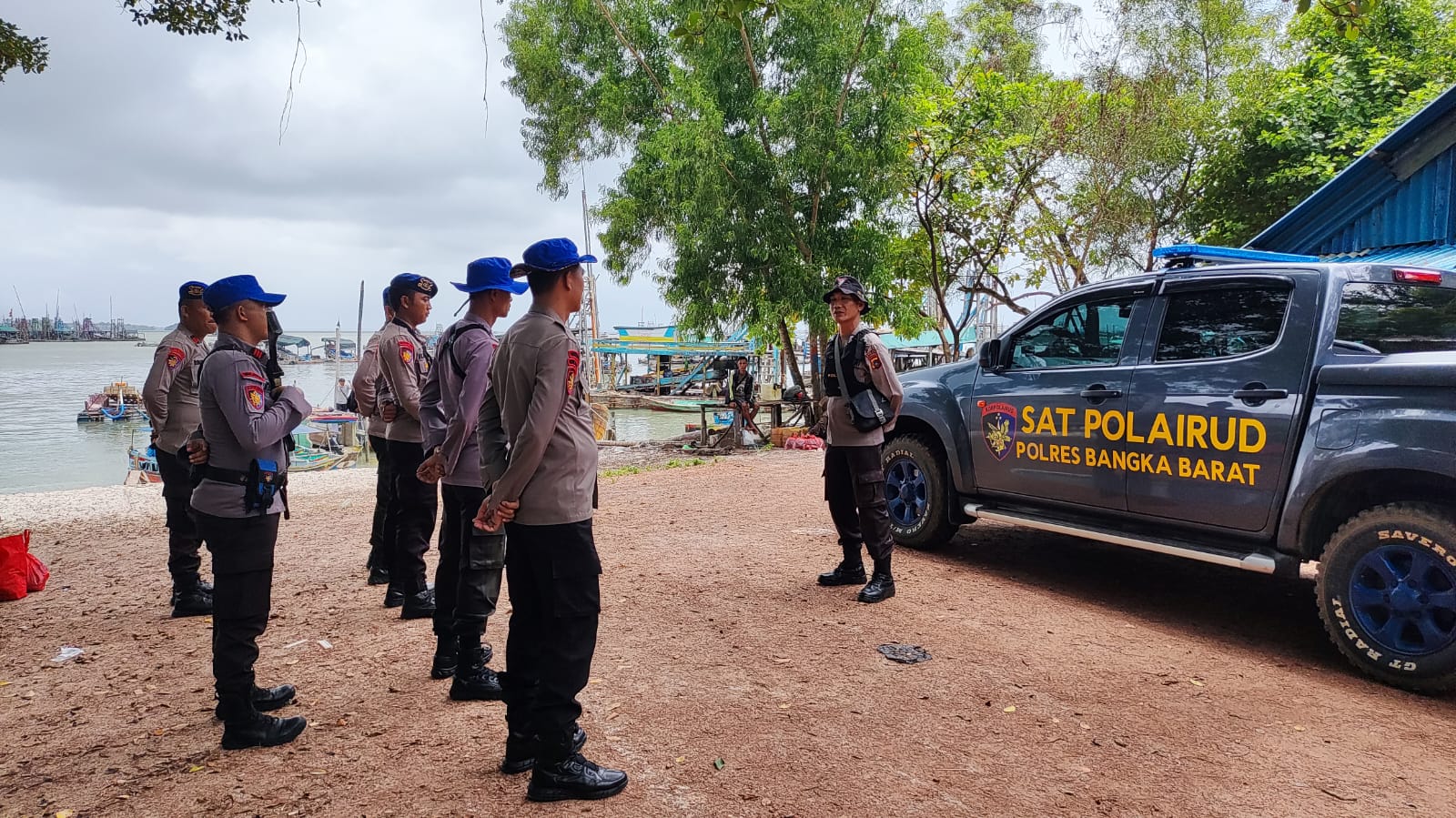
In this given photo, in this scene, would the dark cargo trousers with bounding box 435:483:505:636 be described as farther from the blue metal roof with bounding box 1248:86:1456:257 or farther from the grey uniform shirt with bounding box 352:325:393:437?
the blue metal roof with bounding box 1248:86:1456:257

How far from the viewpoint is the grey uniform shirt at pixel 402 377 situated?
4891 millimetres

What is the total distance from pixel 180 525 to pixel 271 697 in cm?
219

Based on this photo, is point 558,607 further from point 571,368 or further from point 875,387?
point 875,387

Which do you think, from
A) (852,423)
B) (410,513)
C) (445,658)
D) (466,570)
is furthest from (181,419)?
(852,423)

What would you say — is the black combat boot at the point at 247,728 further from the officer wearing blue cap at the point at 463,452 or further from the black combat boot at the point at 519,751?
the black combat boot at the point at 519,751

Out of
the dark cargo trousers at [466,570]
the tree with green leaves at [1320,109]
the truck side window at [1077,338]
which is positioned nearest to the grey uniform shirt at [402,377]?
the dark cargo trousers at [466,570]

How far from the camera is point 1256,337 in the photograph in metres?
4.45

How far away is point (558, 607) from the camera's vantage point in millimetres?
2814

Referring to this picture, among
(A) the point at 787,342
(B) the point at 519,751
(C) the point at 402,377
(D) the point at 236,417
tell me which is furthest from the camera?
(A) the point at 787,342

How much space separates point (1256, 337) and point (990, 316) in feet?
92.3

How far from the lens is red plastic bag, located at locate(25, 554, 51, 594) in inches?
233

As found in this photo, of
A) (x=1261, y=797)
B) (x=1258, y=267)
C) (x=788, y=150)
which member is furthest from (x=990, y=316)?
(x=1261, y=797)

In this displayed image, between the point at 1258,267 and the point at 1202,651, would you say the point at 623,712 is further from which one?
the point at 1258,267

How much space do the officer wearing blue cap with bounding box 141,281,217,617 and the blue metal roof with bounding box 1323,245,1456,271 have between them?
353 inches
